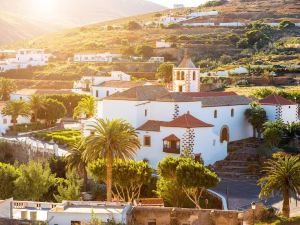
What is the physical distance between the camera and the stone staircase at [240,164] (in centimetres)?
4416

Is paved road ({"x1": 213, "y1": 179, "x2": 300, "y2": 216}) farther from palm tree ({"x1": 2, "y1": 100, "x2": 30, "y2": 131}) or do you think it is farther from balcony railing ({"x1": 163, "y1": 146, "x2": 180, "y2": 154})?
palm tree ({"x1": 2, "y1": 100, "x2": 30, "y2": 131})

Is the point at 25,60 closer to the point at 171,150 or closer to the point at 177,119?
the point at 177,119

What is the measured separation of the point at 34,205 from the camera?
3219 cm

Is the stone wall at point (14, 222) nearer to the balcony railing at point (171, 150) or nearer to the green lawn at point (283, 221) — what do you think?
the green lawn at point (283, 221)

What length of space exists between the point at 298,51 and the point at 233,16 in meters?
39.9

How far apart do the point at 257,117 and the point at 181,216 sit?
2371 cm

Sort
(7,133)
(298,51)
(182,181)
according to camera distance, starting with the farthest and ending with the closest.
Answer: (298,51) → (7,133) → (182,181)

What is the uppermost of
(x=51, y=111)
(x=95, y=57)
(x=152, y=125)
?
(x=95, y=57)

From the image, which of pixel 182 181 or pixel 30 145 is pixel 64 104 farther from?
pixel 182 181

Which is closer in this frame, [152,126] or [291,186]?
[291,186]

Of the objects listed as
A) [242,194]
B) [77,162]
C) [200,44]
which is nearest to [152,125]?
[77,162]

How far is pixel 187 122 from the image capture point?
45469mm

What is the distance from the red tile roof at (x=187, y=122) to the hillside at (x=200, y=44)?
43940 mm

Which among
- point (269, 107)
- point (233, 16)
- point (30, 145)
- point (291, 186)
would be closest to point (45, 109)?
point (30, 145)
